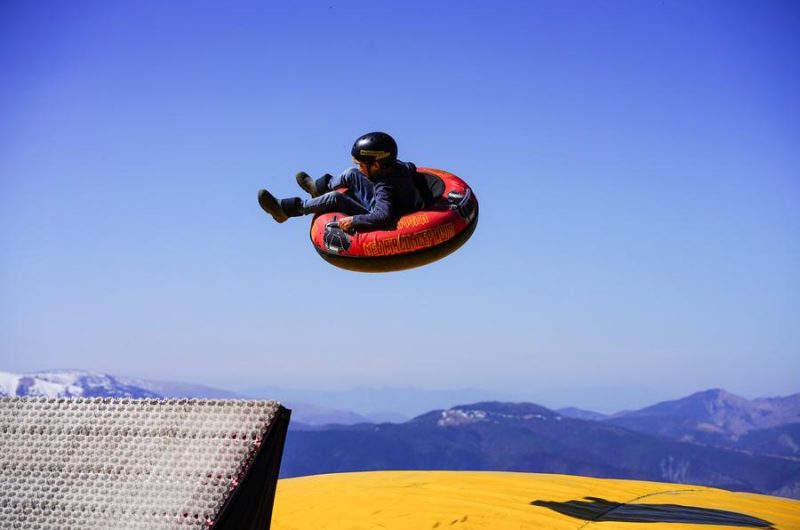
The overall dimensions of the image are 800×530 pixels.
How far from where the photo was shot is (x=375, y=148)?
25.8 feet

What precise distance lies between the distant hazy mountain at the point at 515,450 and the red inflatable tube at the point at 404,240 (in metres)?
132

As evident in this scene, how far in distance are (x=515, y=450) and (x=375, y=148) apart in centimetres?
14840

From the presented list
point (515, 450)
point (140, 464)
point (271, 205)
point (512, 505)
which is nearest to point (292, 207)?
point (271, 205)

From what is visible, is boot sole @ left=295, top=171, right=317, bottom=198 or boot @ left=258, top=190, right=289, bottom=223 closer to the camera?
boot @ left=258, top=190, right=289, bottom=223

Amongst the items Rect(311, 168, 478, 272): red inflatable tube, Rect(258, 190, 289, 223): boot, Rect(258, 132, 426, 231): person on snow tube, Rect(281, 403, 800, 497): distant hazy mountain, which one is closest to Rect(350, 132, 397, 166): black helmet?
Rect(258, 132, 426, 231): person on snow tube

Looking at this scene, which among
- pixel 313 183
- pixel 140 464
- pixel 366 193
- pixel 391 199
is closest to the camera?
pixel 140 464

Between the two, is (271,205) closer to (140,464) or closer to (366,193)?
(366,193)

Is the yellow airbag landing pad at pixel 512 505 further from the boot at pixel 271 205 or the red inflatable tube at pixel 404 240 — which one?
the boot at pixel 271 205

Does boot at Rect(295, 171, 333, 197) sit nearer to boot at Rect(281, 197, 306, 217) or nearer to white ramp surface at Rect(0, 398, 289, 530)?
boot at Rect(281, 197, 306, 217)

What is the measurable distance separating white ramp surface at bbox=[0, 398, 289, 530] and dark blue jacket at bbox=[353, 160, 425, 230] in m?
2.96

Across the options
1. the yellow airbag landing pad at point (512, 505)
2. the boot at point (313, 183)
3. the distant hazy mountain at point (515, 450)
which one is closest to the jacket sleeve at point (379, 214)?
the boot at point (313, 183)

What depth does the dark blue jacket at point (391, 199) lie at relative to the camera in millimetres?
7887

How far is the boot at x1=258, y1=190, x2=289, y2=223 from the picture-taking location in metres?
8.52

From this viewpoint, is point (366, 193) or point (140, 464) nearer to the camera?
point (140, 464)
